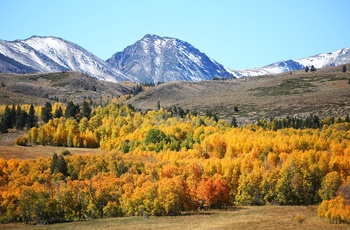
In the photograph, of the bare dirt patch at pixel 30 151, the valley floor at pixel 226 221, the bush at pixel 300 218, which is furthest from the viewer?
the bare dirt patch at pixel 30 151

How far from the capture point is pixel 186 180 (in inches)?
4739

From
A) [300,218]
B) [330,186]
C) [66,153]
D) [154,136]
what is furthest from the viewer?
[154,136]

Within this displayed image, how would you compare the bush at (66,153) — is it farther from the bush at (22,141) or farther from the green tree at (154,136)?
the green tree at (154,136)

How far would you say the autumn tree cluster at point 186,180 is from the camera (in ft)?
332

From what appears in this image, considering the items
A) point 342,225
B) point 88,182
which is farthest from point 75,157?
point 342,225

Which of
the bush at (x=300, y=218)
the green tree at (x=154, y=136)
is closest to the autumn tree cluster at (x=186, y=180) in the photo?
the bush at (x=300, y=218)

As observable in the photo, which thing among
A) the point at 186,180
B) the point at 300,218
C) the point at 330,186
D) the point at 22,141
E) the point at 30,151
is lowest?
the point at 300,218

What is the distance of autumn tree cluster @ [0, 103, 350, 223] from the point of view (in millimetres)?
101250

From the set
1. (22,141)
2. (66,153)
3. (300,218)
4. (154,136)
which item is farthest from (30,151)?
(300,218)

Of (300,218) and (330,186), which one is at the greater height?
(330,186)

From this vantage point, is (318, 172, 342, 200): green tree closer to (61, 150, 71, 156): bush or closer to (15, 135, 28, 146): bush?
(61, 150, 71, 156): bush

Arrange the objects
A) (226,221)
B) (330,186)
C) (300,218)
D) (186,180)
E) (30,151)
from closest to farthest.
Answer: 1. (300,218)
2. (226,221)
3. (330,186)
4. (186,180)
5. (30,151)

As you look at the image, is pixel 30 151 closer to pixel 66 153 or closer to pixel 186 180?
pixel 66 153

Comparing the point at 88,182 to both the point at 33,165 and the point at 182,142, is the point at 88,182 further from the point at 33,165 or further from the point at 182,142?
the point at 182,142
